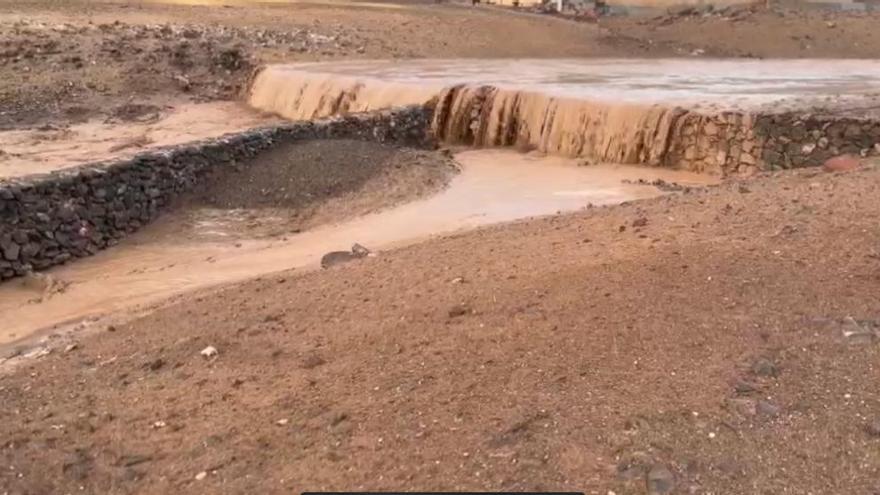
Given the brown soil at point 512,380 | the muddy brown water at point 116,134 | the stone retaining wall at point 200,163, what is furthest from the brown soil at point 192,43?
the brown soil at point 512,380

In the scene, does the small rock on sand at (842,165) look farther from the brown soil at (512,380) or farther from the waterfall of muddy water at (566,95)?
the waterfall of muddy water at (566,95)

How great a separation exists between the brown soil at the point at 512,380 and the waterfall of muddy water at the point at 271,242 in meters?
2.43

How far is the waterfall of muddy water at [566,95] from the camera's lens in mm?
14430

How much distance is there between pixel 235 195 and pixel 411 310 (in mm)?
7297

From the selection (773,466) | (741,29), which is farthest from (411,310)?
(741,29)

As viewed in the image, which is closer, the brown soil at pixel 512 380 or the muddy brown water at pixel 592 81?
the brown soil at pixel 512 380

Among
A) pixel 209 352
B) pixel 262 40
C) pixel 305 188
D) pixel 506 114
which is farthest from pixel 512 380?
pixel 262 40

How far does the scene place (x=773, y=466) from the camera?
378cm

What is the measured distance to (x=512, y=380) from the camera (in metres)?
4.57

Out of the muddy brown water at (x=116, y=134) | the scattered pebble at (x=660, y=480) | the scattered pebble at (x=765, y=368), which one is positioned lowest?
the muddy brown water at (x=116, y=134)

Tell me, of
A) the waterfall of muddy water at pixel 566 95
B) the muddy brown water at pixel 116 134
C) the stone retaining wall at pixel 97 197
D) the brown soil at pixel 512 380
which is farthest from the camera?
the muddy brown water at pixel 116 134

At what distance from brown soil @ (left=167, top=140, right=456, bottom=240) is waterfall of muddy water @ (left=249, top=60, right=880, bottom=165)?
7.98ft

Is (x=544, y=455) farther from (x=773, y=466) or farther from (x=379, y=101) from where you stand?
(x=379, y=101)

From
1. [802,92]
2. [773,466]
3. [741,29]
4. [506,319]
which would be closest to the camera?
[773,466]
